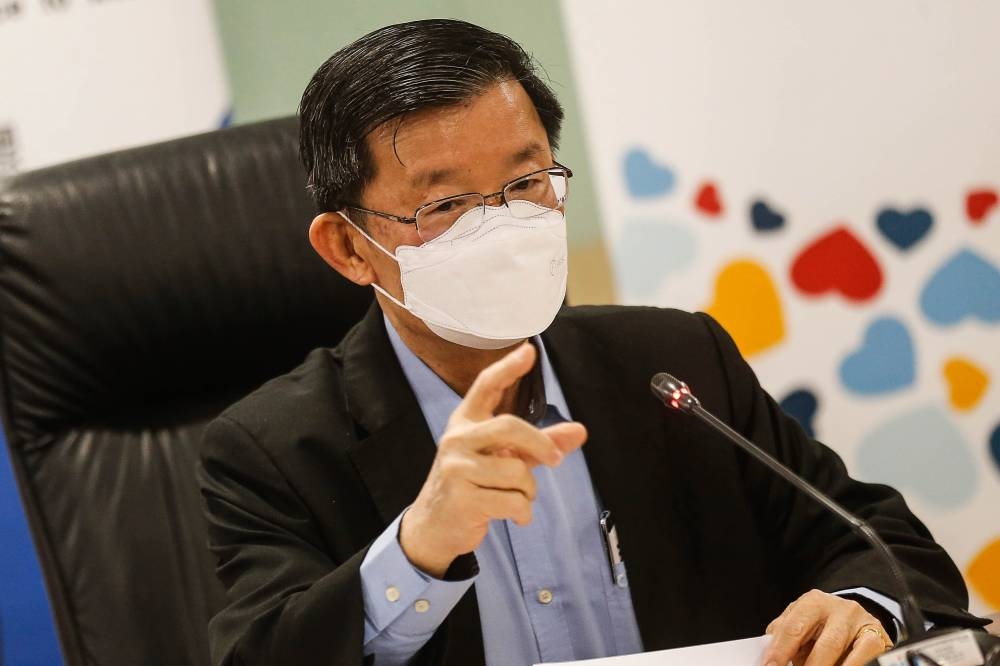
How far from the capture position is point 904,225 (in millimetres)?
2098

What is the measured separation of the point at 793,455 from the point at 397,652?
0.59 meters

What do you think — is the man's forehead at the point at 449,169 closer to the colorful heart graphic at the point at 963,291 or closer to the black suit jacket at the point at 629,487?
the black suit jacket at the point at 629,487

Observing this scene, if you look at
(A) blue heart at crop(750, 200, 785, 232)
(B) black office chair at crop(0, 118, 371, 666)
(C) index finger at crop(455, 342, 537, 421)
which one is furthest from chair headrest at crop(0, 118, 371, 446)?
(A) blue heart at crop(750, 200, 785, 232)

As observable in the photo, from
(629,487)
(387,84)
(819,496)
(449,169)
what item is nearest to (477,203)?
(449,169)

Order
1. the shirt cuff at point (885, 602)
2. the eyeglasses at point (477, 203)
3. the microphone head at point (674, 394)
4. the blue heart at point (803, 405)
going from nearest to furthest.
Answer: the microphone head at point (674, 394) → the shirt cuff at point (885, 602) → the eyeglasses at point (477, 203) → the blue heart at point (803, 405)

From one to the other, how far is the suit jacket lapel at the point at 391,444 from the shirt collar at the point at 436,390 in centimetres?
1

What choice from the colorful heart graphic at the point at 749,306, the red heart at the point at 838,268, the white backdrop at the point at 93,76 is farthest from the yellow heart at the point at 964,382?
the white backdrop at the point at 93,76

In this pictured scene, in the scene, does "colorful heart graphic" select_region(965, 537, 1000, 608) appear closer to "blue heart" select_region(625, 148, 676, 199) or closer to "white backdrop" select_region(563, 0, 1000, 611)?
"white backdrop" select_region(563, 0, 1000, 611)

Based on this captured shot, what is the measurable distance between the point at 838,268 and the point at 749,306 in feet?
0.60

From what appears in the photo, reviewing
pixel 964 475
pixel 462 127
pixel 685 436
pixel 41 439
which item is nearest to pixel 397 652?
pixel 685 436

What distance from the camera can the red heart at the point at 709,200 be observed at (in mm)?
2184

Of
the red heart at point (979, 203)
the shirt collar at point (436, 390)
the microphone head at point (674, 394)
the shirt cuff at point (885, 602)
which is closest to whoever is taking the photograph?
the microphone head at point (674, 394)

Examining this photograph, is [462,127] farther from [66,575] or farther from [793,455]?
[66,575]

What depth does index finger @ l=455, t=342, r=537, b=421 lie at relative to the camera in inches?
37.9
